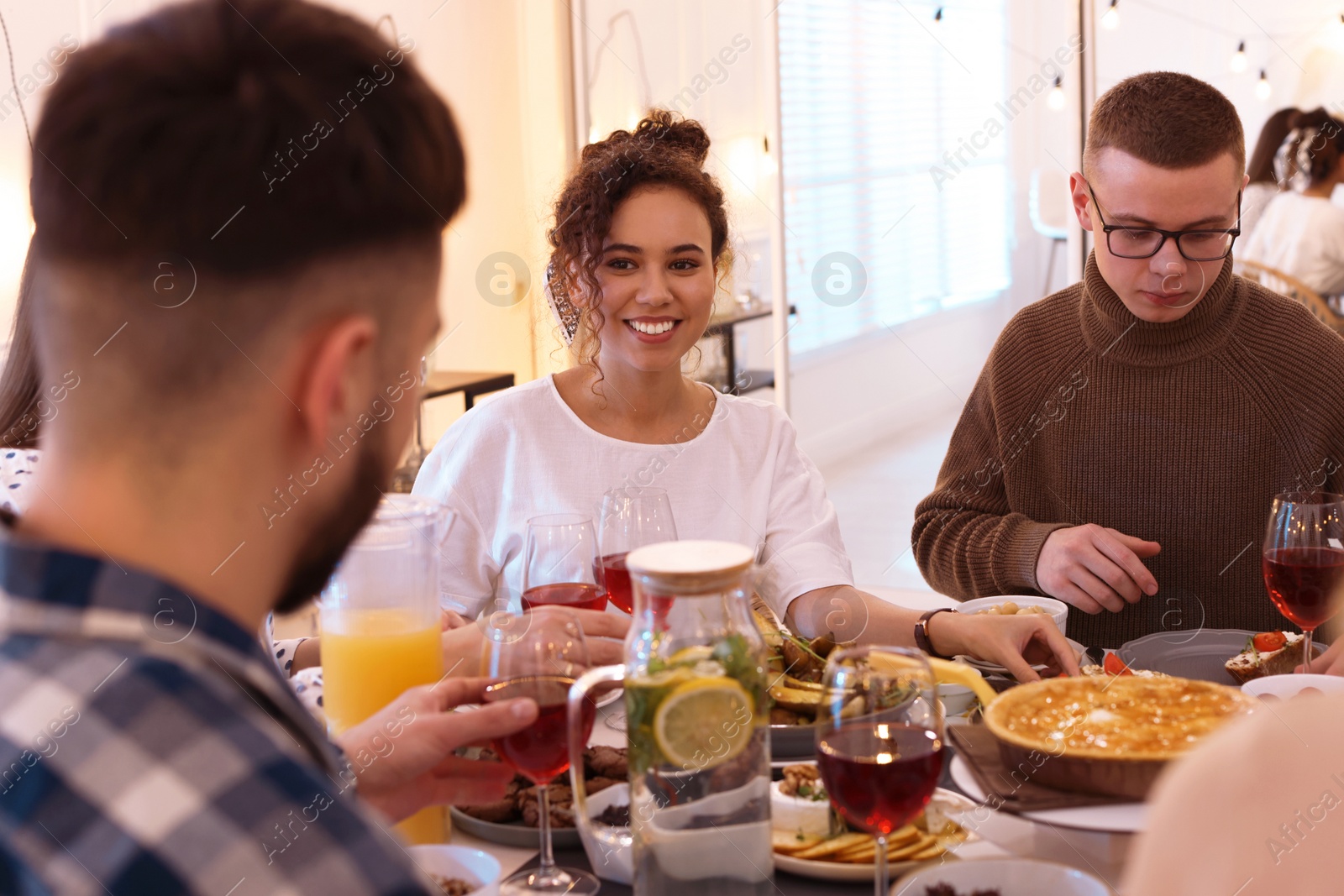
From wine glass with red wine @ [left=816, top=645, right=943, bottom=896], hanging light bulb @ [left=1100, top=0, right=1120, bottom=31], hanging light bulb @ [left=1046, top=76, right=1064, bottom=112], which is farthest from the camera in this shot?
hanging light bulb @ [left=1046, top=76, right=1064, bottom=112]

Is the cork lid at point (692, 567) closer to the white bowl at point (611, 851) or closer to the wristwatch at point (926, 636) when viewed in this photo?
the white bowl at point (611, 851)

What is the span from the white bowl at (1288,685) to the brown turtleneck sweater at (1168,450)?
2.17ft

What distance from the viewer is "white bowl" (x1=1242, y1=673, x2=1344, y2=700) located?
129cm

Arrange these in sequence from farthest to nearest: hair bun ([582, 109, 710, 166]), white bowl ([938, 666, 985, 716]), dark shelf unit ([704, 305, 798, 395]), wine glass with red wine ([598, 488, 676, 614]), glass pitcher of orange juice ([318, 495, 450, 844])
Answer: dark shelf unit ([704, 305, 798, 395]) → hair bun ([582, 109, 710, 166]) → wine glass with red wine ([598, 488, 676, 614]) → white bowl ([938, 666, 985, 716]) → glass pitcher of orange juice ([318, 495, 450, 844])

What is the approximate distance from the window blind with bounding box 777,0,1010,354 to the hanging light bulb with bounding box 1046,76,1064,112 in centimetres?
27

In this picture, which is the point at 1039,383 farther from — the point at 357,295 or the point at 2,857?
the point at 2,857

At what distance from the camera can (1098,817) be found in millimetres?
919

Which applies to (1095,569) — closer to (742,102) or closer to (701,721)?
(701,721)

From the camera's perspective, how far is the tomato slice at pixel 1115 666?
1415mm

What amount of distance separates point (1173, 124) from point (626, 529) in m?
1.11

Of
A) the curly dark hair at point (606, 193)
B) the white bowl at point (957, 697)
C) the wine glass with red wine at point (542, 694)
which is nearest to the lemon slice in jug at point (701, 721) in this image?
the wine glass with red wine at point (542, 694)

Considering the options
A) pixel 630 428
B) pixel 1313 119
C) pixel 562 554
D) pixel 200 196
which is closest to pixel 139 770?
pixel 200 196

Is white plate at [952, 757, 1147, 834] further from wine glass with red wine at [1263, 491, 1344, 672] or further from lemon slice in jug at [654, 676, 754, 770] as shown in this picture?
wine glass with red wine at [1263, 491, 1344, 672]

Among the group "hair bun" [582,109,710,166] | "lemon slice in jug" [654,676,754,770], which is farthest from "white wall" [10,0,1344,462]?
"lemon slice in jug" [654,676,754,770]
